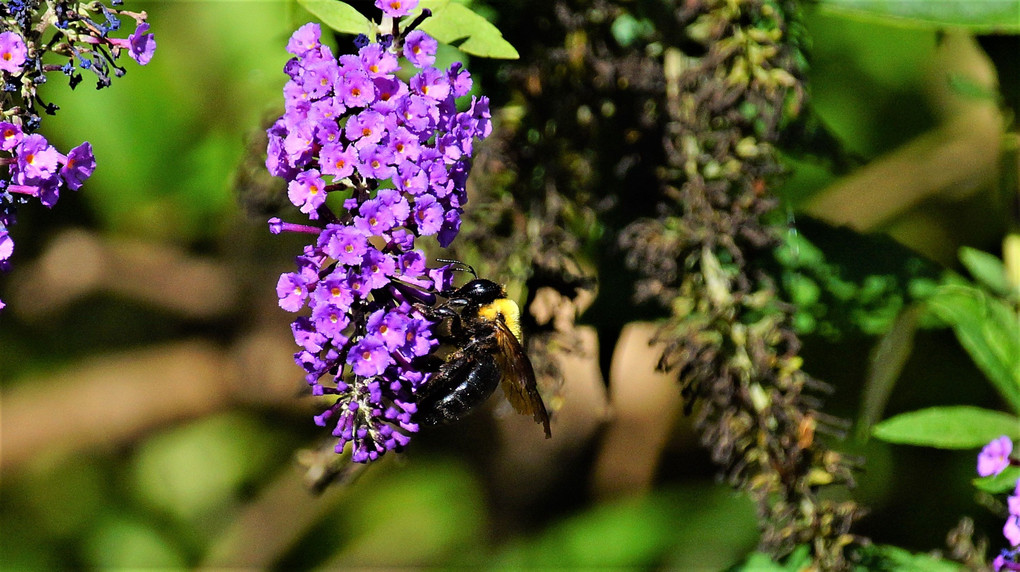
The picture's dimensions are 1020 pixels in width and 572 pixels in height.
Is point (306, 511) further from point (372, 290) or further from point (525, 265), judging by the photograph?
point (372, 290)

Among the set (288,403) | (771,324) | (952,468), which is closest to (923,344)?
(952,468)

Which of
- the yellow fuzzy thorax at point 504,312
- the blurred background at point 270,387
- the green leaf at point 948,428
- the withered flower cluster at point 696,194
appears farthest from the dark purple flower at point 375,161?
the blurred background at point 270,387

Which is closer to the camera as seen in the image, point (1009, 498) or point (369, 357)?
point (369, 357)

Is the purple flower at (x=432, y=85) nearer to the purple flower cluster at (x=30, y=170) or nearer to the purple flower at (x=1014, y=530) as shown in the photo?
the purple flower cluster at (x=30, y=170)

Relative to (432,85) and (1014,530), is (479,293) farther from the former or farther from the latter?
(1014,530)

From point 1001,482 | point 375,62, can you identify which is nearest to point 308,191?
point 375,62

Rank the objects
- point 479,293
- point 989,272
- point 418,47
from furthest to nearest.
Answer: point 989,272 → point 479,293 → point 418,47
